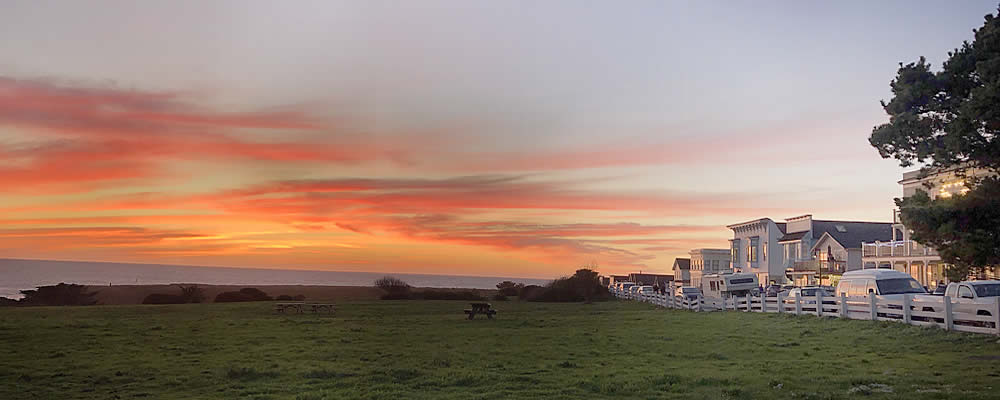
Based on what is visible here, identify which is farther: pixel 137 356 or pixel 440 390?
pixel 137 356

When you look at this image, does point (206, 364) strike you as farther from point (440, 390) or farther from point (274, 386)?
point (440, 390)

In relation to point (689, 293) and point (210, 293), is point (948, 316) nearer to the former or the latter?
point (689, 293)

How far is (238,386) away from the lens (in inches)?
703

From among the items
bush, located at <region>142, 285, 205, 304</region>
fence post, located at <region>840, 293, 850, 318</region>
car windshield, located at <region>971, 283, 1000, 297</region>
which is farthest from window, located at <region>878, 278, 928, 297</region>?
bush, located at <region>142, 285, 205, 304</region>

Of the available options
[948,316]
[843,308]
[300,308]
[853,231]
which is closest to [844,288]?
[843,308]

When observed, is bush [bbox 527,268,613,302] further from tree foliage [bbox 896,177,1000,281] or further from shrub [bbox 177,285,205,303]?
tree foliage [bbox 896,177,1000,281]

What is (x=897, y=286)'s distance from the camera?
33438mm

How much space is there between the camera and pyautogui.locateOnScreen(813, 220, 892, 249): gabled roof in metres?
77.8

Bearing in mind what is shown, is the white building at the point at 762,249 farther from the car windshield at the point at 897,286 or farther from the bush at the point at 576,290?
the car windshield at the point at 897,286

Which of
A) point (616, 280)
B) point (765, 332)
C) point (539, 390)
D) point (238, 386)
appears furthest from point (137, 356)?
point (616, 280)

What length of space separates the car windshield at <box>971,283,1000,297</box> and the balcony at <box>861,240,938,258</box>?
26.0 metres

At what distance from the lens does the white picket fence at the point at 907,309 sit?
22891mm

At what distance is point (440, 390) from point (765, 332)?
16004 mm

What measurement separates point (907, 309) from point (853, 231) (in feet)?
196
